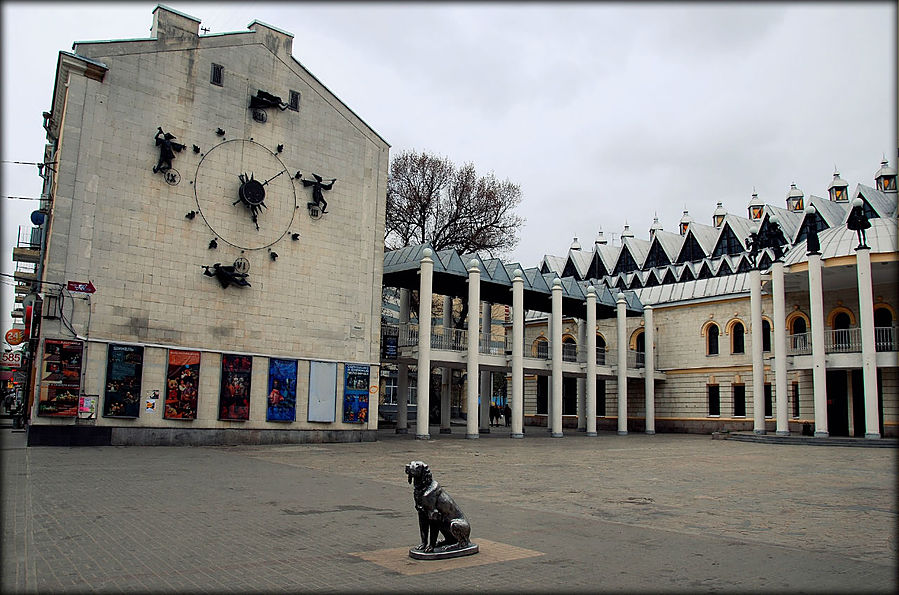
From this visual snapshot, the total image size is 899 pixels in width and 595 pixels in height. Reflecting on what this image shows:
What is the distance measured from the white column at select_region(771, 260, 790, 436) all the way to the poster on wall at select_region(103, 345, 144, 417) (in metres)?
31.3

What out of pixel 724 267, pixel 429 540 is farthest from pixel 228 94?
pixel 724 267

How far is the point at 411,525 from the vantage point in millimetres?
10547

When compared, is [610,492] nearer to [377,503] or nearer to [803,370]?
[377,503]

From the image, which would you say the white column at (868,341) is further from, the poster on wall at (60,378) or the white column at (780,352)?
the poster on wall at (60,378)

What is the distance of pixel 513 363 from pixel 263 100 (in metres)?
17.9

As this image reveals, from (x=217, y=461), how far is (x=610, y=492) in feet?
36.3

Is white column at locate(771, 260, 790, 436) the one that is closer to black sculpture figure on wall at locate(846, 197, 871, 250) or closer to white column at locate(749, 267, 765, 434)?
white column at locate(749, 267, 765, 434)

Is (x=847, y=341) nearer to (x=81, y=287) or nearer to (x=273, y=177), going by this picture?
(x=273, y=177)

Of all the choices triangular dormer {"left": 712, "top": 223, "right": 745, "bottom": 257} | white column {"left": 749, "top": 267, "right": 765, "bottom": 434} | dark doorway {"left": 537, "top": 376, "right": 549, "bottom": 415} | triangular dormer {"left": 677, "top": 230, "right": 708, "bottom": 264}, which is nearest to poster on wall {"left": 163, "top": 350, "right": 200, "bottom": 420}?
white column {"left": 749, "top": 267, "right": 765, "bottom": 434}

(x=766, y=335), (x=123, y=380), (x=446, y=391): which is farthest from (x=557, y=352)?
(x=123, y=380)

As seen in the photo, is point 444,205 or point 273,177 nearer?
point 273,177

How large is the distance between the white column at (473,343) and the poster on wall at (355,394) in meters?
5.94

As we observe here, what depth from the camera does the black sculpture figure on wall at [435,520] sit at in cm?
812

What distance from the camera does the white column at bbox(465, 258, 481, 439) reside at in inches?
1372
